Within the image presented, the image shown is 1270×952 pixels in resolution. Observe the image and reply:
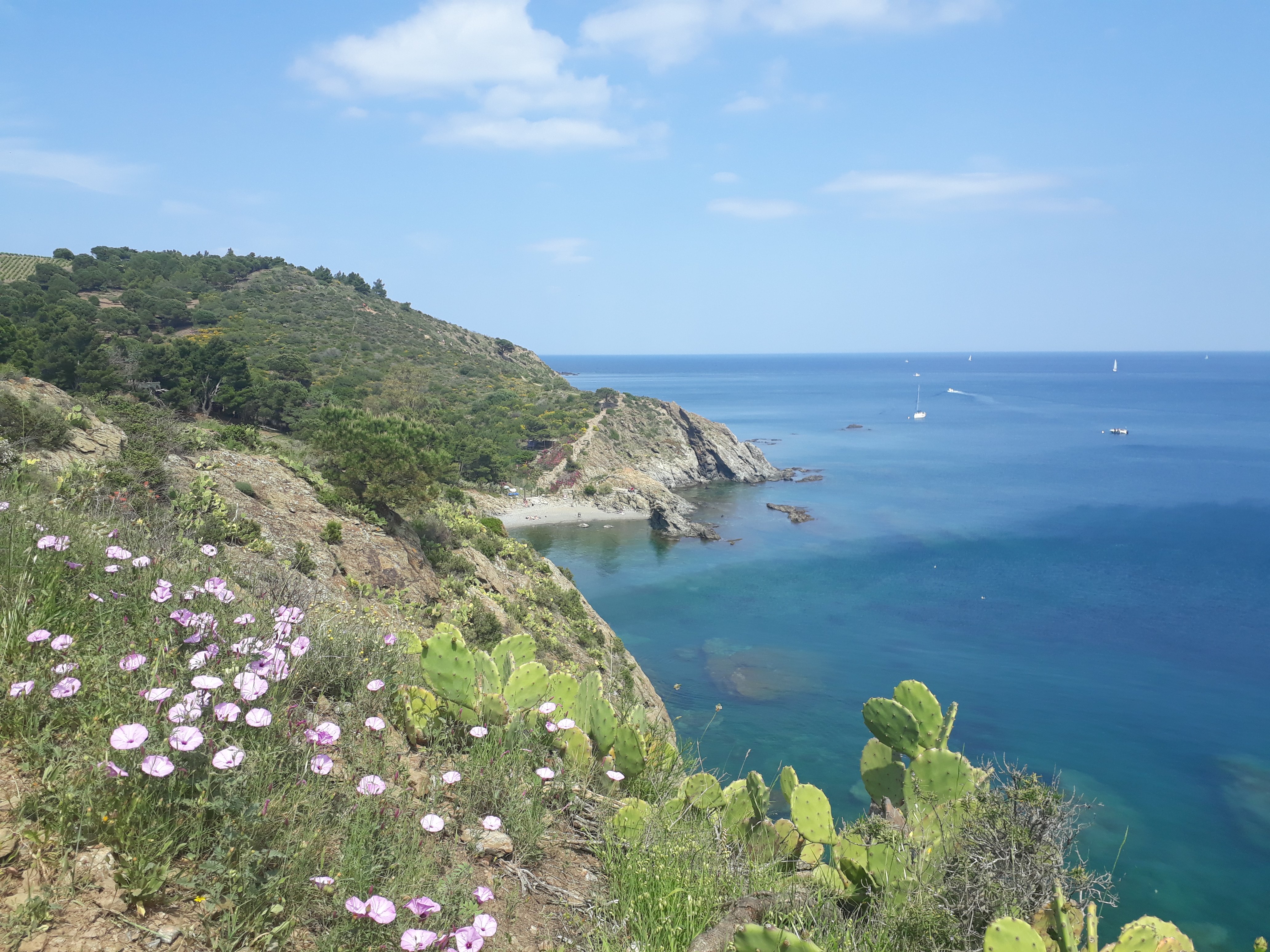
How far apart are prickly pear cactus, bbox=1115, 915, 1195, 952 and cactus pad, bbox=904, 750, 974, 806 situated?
1.24 metres

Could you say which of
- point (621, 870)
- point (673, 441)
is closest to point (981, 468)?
point (673, 441)

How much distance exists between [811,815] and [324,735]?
119 inches

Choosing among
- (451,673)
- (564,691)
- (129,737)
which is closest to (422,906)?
(129,737)

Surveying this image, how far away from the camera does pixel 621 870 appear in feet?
10.6

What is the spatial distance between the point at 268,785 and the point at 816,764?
21.5m

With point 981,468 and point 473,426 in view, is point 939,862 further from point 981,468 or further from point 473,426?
point 981,468

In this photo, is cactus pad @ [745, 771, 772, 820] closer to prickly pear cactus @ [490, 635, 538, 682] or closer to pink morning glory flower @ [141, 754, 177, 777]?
prickly pear cactus @ [490, 635, 538, 682]

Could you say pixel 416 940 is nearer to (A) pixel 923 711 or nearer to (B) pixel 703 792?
(B) pixel 703 792

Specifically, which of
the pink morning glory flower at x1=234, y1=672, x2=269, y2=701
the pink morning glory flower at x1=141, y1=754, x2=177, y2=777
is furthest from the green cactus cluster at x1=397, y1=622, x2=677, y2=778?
the pink morning glory flower at x1=141, y1=754, x2=177, y2=777

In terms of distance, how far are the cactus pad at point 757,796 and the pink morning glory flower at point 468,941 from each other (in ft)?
7.47

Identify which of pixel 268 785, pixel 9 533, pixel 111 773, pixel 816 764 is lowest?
pixel 816 764

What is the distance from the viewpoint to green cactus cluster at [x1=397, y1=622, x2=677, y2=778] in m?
4.21

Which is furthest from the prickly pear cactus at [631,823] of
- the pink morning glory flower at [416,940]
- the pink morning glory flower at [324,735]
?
the pink morning glory flower at [324,735]

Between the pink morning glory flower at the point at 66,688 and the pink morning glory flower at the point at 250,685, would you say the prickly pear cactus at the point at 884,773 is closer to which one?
the pink morning glory flower at the point at 250,685
